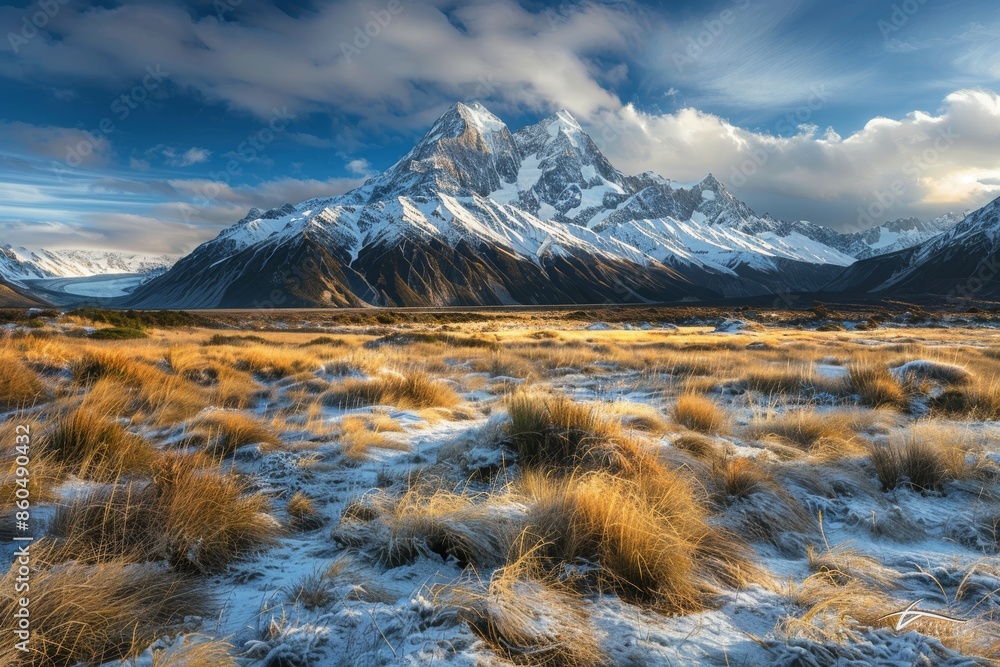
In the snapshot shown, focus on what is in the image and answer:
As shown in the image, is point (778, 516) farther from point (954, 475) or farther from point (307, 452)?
point (307, 452)

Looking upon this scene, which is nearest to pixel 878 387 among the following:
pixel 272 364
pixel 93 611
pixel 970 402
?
pixel 970 402

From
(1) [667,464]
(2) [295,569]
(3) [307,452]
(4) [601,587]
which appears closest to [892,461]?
(1) [667,464]

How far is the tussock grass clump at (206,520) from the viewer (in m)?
2.58

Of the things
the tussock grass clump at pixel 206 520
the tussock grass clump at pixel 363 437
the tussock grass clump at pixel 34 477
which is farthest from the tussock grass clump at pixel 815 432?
the tussock grass clump at pixel 34 477

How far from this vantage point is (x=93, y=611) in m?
1.88

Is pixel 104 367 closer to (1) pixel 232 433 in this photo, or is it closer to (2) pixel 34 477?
(1) pixel 232 433

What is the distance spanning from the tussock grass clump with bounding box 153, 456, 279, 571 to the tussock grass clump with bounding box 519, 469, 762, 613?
172cm

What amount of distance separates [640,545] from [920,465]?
3371 mm

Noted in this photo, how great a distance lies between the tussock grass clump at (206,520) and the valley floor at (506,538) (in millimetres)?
14

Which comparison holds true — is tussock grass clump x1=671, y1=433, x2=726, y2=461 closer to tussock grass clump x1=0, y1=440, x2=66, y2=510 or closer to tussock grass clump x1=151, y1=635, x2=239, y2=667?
tussock grass clump x1=151, y1=635, x2=239, y2=667

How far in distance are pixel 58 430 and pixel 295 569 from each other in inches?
119

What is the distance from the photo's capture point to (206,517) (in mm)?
2736

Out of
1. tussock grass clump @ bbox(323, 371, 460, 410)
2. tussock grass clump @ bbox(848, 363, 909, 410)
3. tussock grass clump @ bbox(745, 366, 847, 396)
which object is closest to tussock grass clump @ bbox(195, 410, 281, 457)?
tussock grass clump @ bbox(323, 371, 460, 410)

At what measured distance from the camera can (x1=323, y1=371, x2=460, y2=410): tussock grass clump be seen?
7285 mm
